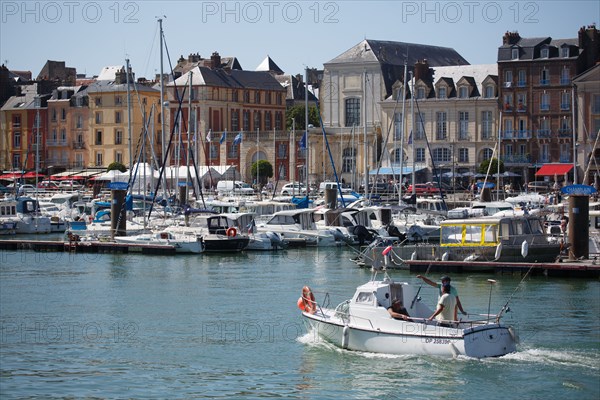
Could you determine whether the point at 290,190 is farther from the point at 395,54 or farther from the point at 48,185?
the point at 48,185

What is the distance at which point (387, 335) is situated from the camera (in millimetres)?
30891

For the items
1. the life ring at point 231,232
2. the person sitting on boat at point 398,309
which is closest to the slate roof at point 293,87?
the life ring at point 231,232

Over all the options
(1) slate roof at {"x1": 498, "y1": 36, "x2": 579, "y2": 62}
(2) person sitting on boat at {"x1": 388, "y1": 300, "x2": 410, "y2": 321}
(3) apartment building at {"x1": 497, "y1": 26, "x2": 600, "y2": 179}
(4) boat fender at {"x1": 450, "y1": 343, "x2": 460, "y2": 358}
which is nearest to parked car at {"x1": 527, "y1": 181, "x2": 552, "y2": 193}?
(3) apartment building at {"x1": 497, "y1": 26, "x2": 600, "y2": 179}

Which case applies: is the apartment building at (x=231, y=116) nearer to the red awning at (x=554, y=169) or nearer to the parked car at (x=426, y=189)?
the parked car at (x=426, y=189)

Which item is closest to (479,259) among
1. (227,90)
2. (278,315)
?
(278,315)

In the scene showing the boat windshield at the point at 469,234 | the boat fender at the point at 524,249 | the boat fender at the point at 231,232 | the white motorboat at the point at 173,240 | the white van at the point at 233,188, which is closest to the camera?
the boat fender at the point at 524,249

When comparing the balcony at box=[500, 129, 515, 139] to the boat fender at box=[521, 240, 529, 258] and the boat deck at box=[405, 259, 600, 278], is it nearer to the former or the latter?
the boat deck at box=[405, 259, 600, 278]

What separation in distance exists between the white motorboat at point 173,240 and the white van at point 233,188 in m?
32.7

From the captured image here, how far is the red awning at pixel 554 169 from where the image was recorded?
306 feet

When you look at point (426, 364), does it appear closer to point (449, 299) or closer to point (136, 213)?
point (449, 299)

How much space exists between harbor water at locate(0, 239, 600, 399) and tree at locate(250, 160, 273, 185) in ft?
189

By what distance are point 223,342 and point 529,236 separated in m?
19.3

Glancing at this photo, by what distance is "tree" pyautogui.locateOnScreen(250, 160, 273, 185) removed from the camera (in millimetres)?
109375

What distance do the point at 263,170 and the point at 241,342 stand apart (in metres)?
76.0
